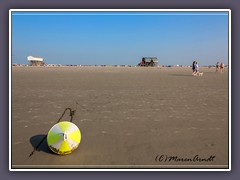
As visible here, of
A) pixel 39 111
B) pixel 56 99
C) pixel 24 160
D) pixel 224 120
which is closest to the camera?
pixel 24 160

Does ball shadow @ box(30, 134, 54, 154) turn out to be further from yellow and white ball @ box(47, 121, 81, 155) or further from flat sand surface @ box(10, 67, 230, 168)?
yellow and white ball @ box(47, 121, 81, 155)

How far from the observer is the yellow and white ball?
18.1 ft

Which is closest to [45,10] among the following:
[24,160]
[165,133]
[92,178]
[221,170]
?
[24,160]

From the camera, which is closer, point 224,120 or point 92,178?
point 92,178

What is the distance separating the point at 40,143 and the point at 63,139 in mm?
1393

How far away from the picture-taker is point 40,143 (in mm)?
6543

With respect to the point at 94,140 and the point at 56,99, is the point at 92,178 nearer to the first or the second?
the point at 94,140

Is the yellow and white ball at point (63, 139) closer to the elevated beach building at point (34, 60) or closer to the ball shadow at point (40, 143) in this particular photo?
the ball shadow at point (40, 143)

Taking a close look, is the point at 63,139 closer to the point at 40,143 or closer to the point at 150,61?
the point at 40,143

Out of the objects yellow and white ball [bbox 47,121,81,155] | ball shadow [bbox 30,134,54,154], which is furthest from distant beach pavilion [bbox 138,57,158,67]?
yellow and white ball [bbox 47,121,81,155]

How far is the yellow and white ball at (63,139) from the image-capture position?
18.1 ft

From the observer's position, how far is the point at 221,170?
5.32 meters

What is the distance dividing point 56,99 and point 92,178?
8.28 meters

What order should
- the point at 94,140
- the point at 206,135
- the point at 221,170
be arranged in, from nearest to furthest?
the point at 221,170, the point at 94,140, the point at 206,135
